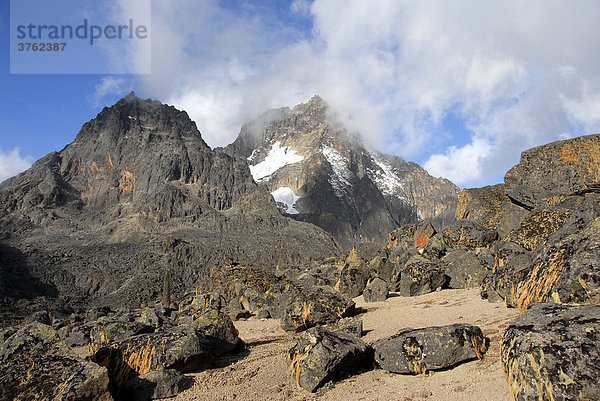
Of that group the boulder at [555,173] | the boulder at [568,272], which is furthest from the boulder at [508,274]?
the boulder at [555,173]

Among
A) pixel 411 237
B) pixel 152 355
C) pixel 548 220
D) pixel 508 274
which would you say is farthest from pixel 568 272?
pixel 411 237

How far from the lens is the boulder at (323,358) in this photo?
319 inches

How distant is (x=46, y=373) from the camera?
8.20 metres

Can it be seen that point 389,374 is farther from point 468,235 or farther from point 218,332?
point 468,235

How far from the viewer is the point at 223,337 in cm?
1273

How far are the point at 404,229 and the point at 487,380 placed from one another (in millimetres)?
24220

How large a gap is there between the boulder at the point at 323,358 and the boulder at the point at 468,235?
547 inches

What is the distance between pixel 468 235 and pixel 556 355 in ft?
56.0

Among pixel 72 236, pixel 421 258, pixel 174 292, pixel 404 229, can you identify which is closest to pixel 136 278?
pixel 174 292

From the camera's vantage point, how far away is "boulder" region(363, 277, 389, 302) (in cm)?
1777

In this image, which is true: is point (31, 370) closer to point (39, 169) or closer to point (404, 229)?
point (404, 229)

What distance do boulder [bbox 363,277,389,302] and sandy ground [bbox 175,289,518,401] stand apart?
1.77 metres

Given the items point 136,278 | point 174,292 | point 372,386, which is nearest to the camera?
point 372,386

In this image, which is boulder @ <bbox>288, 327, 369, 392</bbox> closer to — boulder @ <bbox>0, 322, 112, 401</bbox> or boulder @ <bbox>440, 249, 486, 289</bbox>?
boulder @ <bbox>0, 322, 112, 401</bbox>
